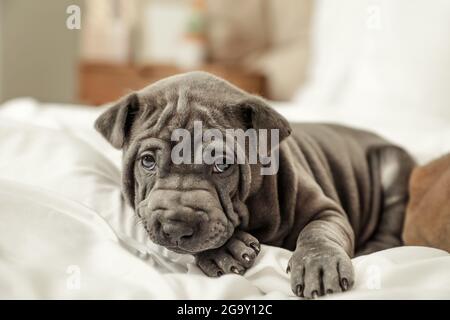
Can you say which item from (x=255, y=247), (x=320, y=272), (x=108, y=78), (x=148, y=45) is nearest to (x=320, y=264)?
(x=320, y=272)

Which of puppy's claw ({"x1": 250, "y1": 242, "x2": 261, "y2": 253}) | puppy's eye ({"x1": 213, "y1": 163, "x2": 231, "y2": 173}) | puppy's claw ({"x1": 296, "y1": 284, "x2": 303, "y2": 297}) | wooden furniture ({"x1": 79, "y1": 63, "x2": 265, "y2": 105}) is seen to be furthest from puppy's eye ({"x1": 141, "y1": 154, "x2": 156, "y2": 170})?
wooden furniture ({"x1": 79, "y1": 63, "x2": 265, "y2": 105})

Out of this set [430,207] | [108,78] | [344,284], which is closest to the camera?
[344,284]

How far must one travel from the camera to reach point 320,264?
1.02 m

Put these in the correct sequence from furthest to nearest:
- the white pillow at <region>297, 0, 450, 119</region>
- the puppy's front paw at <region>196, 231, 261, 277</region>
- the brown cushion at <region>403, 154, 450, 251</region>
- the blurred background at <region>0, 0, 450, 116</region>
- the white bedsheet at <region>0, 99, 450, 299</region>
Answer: the blurred background at <region>0, 0, 450, 116</region> < the white pillow at <region>297, 0, 450, 119</region> < the brown cushion at <region>403, 154, 450, 251</region> < the puppy's front paw at <region>196, 231, 261, 277</region> < the white bedsheet at <region>0, 99, 450, 299</region>

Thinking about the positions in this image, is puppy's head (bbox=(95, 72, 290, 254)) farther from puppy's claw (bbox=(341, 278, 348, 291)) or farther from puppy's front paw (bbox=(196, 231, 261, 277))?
puppy's claw (bbox=(341, 278, 348, 291))

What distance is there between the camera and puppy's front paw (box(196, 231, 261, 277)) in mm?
1070

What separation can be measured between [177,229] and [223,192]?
0.43 ft

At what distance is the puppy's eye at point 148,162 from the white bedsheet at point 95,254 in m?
0.15

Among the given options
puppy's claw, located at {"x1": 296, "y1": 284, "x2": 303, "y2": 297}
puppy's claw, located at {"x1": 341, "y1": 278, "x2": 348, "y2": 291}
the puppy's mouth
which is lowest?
puppy's claw, located at {"x1": 296, "y1": 284, "x2": 303, "y2": 297}

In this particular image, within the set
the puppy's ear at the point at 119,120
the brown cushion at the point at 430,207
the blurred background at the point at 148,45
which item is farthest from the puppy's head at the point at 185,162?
the blurred background at the point at 148,45

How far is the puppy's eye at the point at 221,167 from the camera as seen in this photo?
1.08 meters

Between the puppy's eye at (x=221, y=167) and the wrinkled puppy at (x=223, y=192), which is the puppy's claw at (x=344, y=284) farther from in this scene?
the puppy's eye at (x=221, y=167)

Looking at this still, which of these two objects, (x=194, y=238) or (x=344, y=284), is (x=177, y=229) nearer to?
(x=194, y=238)

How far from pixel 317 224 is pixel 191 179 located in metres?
0.31
